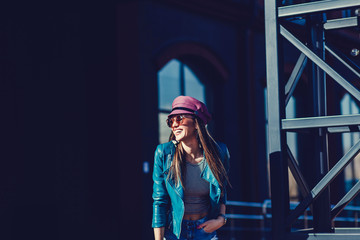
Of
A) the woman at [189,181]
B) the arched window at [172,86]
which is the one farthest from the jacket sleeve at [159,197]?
the arched window at [172,86]

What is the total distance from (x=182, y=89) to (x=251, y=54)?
2354mm

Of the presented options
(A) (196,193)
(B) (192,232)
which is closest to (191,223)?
(B) (192,232)

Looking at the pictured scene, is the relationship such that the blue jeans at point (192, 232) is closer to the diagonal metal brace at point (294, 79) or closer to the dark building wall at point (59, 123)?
the diagonal metal brace at point (294, 79)

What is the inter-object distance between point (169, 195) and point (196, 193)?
19 cm

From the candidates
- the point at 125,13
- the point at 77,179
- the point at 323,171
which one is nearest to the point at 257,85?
the point at 125,13

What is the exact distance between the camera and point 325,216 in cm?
540

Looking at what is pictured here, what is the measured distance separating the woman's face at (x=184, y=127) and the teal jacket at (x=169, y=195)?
0.12 m

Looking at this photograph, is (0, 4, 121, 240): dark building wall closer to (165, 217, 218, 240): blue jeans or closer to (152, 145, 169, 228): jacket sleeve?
(152, 145, 169, 228): jacket sleeve

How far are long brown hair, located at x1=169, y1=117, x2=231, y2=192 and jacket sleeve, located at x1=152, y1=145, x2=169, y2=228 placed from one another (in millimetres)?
96

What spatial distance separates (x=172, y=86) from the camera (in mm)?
11680

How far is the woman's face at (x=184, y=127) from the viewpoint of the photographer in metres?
4.07

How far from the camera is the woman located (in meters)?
3.96

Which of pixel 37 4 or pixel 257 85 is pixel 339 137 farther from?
pixel 37 4

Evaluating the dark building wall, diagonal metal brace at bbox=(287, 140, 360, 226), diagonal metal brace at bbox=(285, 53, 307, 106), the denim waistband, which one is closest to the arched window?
the dark building wall
